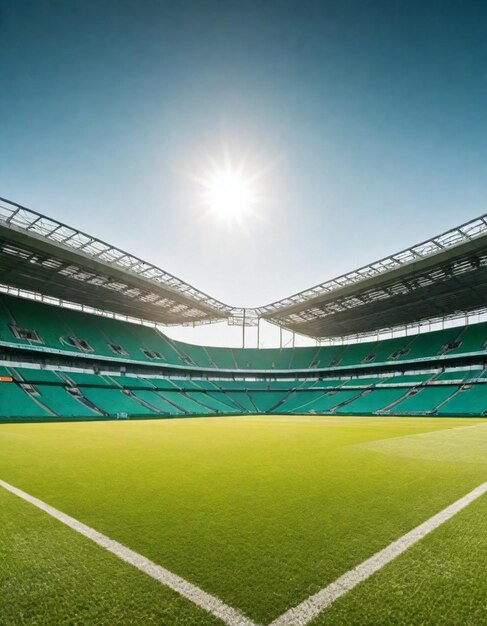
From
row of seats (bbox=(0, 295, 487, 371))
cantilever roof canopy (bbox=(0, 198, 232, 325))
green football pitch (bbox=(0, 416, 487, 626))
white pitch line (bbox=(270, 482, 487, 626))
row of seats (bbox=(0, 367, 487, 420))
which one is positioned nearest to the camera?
white pitch line (bbox=(270, 482, 487, 626))

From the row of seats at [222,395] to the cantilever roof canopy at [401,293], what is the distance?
32.1ft

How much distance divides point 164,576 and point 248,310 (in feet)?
182

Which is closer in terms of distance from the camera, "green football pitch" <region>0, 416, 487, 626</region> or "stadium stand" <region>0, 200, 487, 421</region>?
"green football pitch" <region>0, 416, 487, 626</region>

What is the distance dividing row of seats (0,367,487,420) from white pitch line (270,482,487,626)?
36.0 metres

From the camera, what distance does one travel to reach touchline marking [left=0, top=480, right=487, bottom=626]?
2.63 meters

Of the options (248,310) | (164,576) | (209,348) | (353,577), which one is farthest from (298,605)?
(209,348)

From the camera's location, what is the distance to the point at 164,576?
10.5ft

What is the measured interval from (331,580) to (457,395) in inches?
1910

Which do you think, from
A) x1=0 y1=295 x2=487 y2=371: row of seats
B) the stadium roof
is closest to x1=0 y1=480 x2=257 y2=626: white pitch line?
the stadium roof

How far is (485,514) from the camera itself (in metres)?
4.96

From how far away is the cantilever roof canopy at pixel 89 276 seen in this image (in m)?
28.9

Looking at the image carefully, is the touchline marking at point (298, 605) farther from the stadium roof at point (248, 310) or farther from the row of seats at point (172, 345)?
the row of seats at point (172, 345)

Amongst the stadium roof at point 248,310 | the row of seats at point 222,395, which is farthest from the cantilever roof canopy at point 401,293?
the row of seats at point 222,395

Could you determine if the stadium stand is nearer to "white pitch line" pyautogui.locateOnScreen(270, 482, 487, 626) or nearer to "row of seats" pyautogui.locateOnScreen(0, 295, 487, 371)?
"row of seats" pyautogui.locateOnScreen(0, 295, 487, 371)
